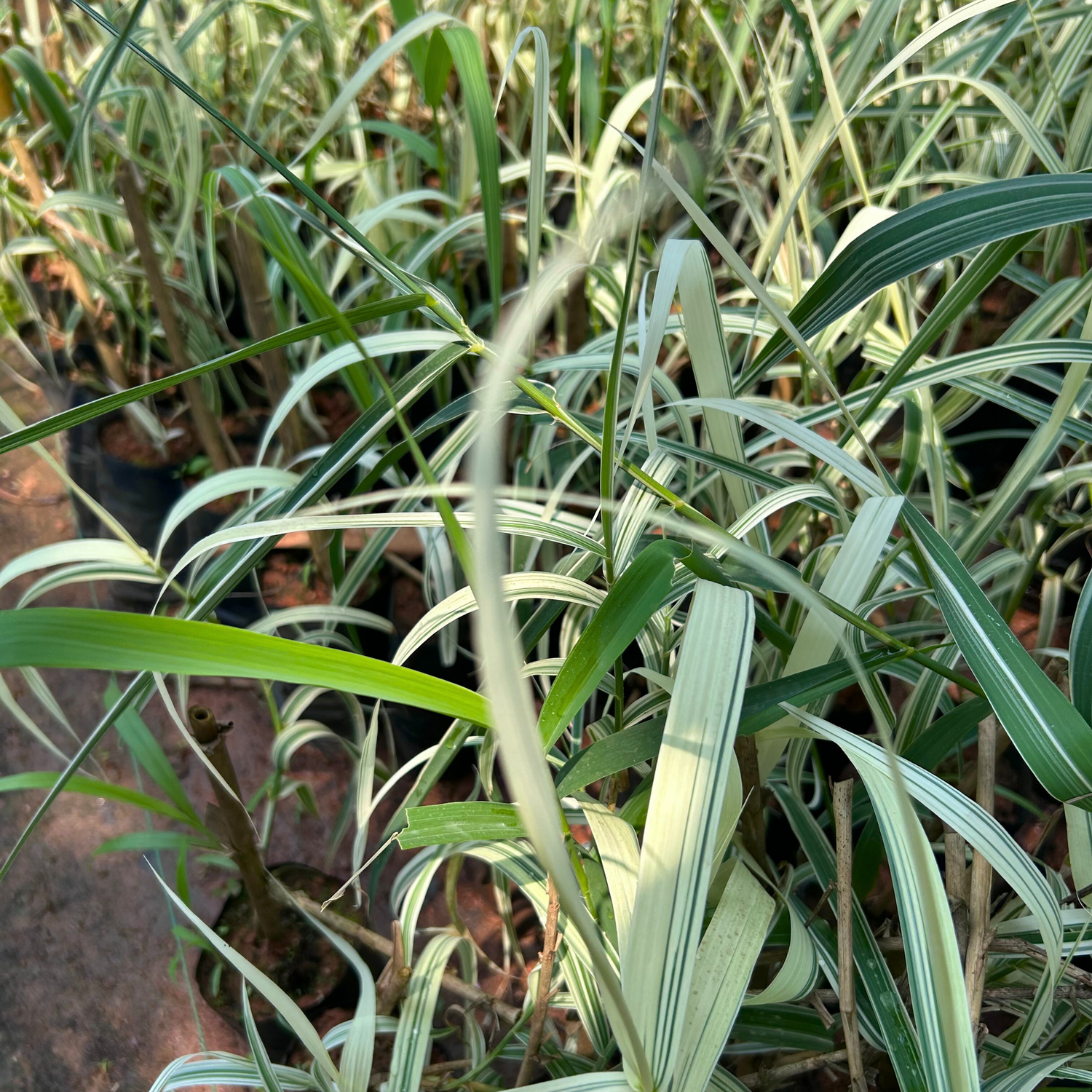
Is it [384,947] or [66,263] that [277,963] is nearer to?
[384,947]

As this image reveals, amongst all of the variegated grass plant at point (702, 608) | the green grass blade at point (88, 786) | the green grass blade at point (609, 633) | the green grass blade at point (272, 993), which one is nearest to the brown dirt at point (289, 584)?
the variegated grass plant at point (702, 608)

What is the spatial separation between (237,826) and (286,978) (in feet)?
0.75

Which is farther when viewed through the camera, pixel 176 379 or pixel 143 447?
pixel 143 447

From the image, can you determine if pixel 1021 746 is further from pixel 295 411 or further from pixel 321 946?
pixel 295 411

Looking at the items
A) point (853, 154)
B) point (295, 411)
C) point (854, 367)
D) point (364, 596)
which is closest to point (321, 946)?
point (364, 596)

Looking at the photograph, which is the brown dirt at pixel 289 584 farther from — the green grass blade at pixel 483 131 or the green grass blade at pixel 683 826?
the green grass blade at pixel 683 826

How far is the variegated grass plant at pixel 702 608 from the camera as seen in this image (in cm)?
24

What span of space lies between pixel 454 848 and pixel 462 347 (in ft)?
0.99

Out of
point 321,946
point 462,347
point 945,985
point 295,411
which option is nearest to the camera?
point 945,985

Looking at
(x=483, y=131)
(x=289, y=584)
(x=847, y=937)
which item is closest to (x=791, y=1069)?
(x=847, y=937)

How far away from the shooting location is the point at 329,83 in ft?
3.40

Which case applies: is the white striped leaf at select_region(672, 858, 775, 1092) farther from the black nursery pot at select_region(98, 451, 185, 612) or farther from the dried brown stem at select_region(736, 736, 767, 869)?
the black nursery pot at select_region(98, 451, 185, 612)

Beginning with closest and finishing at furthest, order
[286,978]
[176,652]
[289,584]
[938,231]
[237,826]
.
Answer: [176,652] < [938,231] < [237,826] < [286,978] < [289,584]

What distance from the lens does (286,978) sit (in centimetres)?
69
